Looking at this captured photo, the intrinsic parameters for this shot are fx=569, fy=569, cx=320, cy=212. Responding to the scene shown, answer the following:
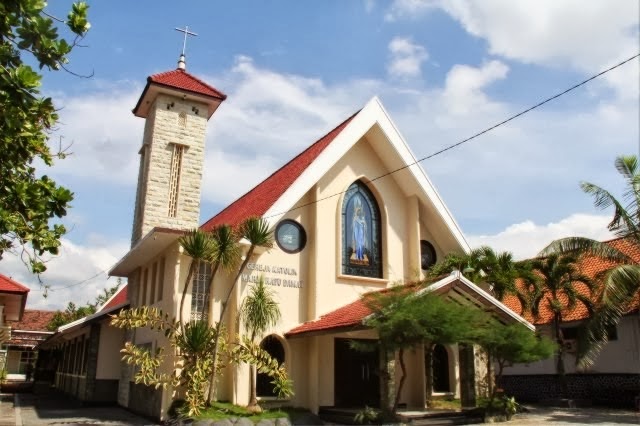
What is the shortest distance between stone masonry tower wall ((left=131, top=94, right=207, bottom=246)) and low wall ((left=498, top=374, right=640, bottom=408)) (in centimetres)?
1161

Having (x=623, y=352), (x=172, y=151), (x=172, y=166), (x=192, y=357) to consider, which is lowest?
(x=192, y=357)

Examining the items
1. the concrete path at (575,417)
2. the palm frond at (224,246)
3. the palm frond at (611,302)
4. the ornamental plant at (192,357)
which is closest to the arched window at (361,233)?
the ornamental plant at (192,357)

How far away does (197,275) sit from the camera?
15.7 meters

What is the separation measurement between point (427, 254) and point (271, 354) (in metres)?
6.64

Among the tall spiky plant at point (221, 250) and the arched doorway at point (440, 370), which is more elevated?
the tall spiky plant at point (221, 250)

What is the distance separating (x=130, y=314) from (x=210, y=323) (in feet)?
6.88

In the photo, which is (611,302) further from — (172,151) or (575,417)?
(172,151)

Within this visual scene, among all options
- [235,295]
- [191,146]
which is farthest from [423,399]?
[191,146]

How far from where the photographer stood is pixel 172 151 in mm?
19688

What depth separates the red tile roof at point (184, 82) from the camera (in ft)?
64.7

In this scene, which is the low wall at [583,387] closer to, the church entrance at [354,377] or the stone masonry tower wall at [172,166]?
the church entrance at [354,377]

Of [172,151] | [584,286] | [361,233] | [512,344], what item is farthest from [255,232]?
[584,286]

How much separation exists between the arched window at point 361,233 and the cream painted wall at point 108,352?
9607mm

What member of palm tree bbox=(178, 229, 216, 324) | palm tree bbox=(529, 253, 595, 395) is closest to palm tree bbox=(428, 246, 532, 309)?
palm tree bbox=(529, 253, 595, 395)
